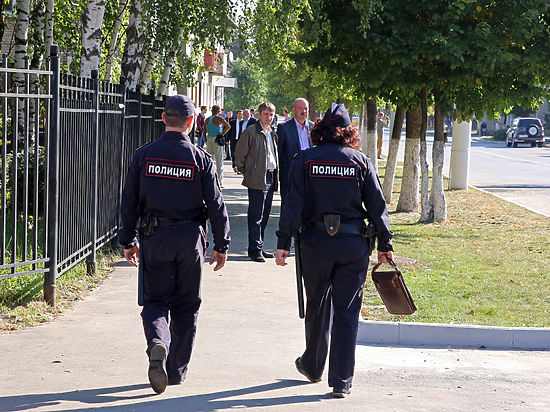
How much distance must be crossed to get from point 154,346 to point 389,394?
1593 millimetres

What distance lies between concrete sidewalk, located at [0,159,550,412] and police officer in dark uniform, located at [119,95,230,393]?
39 cm

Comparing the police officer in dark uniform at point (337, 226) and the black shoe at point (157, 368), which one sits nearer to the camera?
the black shoe at point (157, 368)

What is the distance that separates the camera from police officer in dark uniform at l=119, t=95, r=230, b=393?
5500mm

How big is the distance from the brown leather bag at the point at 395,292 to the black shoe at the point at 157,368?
155 centimetres

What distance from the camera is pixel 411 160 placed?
58.6 ft

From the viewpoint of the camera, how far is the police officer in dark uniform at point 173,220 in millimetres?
5500

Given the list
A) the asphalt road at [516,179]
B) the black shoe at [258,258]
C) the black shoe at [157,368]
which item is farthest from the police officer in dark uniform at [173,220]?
the asphalt road at [516,179]

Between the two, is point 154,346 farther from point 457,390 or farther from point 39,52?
point 39,52

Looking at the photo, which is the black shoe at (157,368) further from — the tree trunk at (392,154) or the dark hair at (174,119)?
the tree trunk at (392,154)

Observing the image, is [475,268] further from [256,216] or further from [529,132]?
[529,132]

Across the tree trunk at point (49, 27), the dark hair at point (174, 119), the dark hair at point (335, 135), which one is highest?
the tree trunk at point (49, 27)

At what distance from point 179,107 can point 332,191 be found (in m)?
1.08

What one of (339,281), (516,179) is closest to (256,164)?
(339,281)

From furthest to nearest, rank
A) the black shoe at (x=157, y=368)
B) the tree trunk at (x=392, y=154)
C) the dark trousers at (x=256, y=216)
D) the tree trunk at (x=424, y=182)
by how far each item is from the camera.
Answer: the tree trunk at (x=392, y=154) → the tree trunk at (x=424, y=182) → the dark trousers at (x=256, y=216) → the black shoe at (x=157, y=368)
